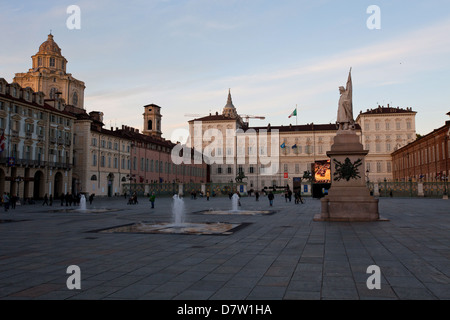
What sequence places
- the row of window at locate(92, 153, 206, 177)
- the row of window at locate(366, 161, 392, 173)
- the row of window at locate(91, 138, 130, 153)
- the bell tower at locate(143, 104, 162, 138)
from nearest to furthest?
the row of window at locate(91, 138, 130, 153), the row of window at locate(92, 153, 206, 177), the bell tower at locate(143, 104, 162, 138), the row of window at locate(366, 161, 392, 173)

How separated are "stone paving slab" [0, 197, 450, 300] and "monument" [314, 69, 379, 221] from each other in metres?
A: 4.36

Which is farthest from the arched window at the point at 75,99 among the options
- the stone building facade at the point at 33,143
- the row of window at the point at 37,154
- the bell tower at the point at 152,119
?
the bell tower at the point at 152,119

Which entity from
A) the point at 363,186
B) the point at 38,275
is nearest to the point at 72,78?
the point at 363,186

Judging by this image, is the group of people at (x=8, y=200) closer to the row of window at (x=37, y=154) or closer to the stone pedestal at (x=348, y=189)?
the row of window at (x=37, y=154)

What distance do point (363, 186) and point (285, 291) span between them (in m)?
13.9

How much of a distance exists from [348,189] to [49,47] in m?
79.0

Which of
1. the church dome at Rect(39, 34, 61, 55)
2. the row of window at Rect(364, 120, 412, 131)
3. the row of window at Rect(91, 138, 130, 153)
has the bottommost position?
the row of window at Rect(91, 138, 130, 153)

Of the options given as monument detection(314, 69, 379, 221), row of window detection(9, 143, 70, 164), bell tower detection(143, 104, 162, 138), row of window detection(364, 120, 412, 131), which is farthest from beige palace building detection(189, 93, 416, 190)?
monument detection(314, 69, 379, 221)

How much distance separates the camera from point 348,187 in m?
18.7

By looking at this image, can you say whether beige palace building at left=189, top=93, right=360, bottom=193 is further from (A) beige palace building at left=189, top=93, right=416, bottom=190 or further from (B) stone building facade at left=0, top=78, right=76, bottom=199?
(B) stone building facade at left=0, top=78, right=76, bottom=199

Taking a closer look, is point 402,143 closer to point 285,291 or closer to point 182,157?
point 182,157

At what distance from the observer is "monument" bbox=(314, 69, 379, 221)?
18141 mm

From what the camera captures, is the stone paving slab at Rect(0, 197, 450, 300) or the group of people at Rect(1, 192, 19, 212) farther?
the group of people at Rect(1, 192, 19, 212)

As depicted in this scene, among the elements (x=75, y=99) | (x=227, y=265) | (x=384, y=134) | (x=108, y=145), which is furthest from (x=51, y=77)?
(x=384, y=134)
